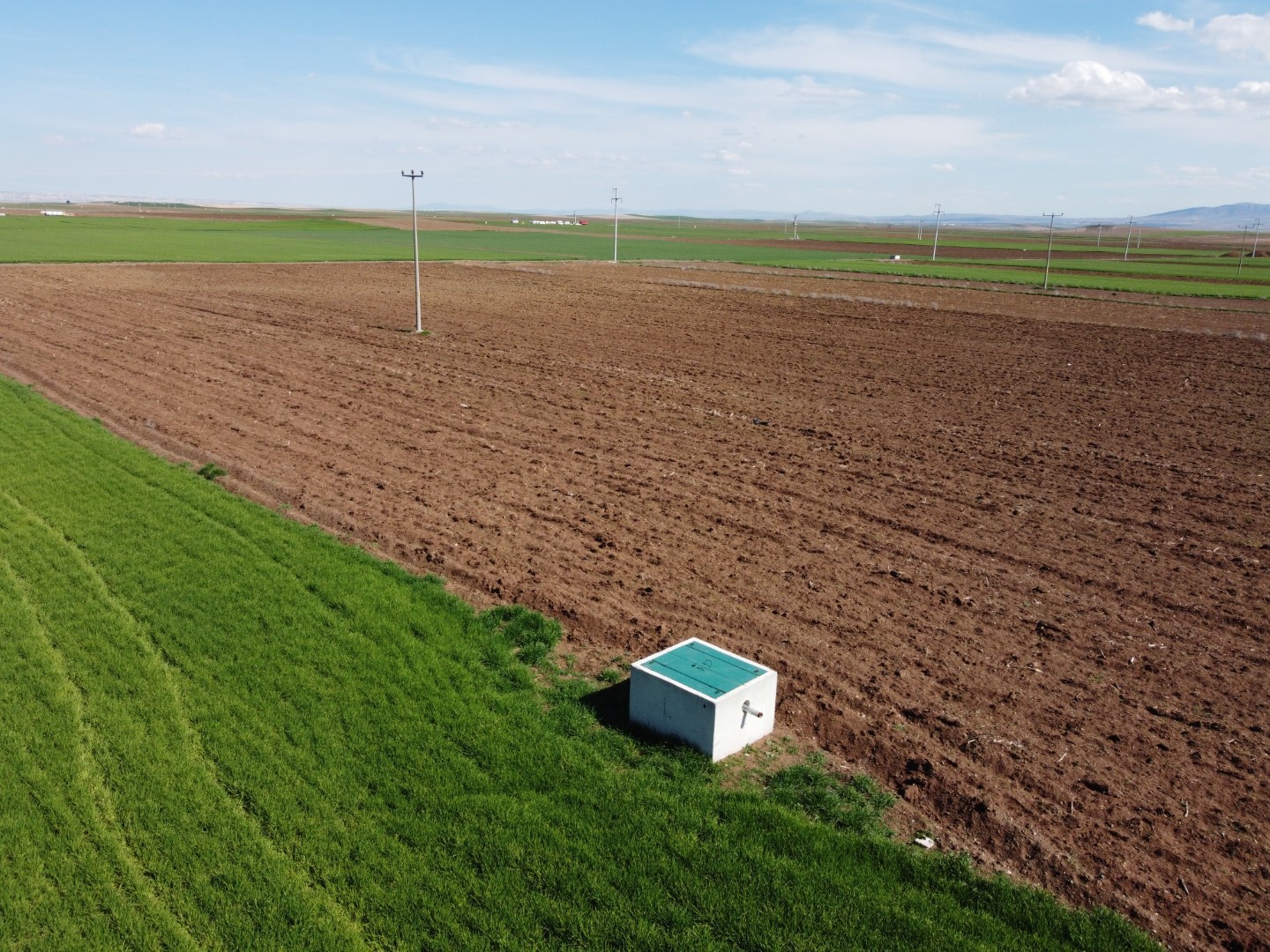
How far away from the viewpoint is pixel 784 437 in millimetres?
16703

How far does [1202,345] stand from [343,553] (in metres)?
28.3

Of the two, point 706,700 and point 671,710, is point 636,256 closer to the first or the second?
point 671,710

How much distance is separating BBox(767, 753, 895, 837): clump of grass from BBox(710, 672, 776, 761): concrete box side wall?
1.38 feet

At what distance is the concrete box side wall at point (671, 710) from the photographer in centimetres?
725

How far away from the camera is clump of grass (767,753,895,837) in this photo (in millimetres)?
6633

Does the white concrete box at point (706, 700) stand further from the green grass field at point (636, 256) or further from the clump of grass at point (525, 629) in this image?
the green grass field at point (636, 256)

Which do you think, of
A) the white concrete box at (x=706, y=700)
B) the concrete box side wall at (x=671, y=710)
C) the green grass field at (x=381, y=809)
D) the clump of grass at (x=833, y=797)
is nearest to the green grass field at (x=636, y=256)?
the white concrete box at (x=706, y=700)

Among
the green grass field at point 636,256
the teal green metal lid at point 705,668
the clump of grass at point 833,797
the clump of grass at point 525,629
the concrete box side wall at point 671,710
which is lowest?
the clump of grass at point 833,797

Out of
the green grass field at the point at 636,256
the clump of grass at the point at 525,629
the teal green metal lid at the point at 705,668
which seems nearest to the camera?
the teal green metal lid at the point at 705,668

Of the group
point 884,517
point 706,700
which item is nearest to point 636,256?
point 884,517

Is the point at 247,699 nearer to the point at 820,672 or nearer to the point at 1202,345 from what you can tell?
the point at 820,672

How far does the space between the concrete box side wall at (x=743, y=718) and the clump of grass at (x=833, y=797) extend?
421 mm

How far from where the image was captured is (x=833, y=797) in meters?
6.91

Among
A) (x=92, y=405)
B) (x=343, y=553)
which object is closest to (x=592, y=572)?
(x=343, y=553)
